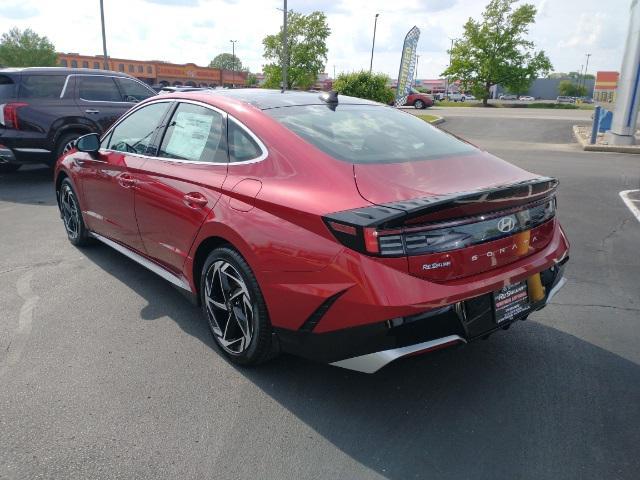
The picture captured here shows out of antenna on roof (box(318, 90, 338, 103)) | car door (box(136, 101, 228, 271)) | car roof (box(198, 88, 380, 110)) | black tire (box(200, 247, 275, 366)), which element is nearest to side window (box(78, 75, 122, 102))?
car door (box(136, 101, 228, 271))

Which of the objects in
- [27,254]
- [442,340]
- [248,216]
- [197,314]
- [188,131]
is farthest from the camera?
[27,254]

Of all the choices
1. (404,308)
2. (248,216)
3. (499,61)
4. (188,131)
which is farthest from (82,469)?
(499,61)

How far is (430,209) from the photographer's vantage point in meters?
2.31

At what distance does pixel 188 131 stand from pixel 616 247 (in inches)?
Answer: 181

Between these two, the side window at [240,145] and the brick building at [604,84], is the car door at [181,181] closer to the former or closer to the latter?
the side window at [240,145]

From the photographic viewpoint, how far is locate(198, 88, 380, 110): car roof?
3379 millimetres

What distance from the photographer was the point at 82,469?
230 centimetres

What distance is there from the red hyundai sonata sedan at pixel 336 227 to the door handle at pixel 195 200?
0.01 meters

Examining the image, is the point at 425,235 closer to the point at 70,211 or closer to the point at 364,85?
the point at 70,211

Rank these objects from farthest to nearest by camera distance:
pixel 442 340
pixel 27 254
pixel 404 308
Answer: pixel 27 254 < pixel 442 340 < pixel 404 308

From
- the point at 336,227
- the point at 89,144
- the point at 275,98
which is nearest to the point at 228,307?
the point at 336,227

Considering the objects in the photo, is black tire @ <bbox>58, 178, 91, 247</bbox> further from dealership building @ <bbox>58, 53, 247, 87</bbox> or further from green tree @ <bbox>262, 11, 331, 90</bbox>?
dealership building @ <bbox>58, 53, 247, 87</bbox>

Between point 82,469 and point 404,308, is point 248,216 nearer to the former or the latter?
point 404,308

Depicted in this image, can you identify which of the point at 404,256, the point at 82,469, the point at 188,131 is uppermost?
the point at 188,131
